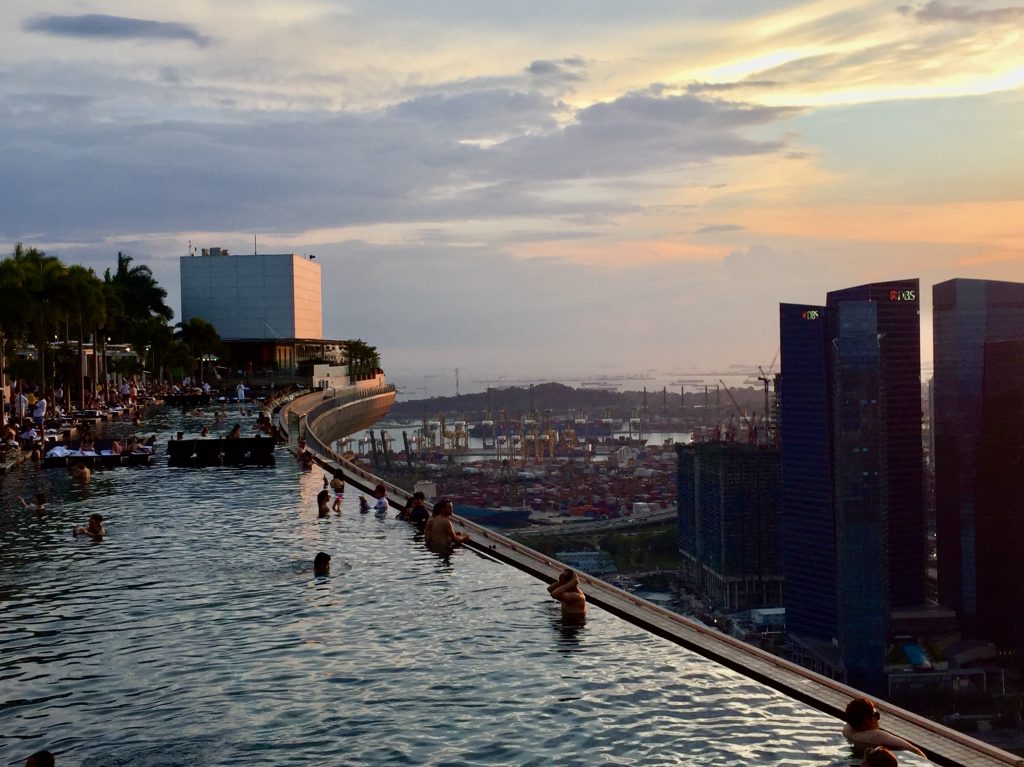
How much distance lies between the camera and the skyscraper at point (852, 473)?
141m

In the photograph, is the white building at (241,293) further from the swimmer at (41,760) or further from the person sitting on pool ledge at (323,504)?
the swimmer at (41,760)

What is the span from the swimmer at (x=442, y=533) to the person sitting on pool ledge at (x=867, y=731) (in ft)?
47.4

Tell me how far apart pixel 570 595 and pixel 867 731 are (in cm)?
715

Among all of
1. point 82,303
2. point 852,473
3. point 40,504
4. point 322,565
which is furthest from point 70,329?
point 852,473

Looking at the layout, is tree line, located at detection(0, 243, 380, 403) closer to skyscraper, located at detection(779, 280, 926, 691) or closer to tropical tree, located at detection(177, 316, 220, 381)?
tropical tree, located at detection(177, 316, 220, 381)

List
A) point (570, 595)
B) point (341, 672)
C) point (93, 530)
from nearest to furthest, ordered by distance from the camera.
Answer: point (341, 672) < point (570, 595) < point (93, 530)

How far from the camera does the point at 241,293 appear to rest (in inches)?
5778

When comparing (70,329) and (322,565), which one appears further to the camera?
(70,329)

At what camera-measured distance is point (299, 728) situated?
13.0m

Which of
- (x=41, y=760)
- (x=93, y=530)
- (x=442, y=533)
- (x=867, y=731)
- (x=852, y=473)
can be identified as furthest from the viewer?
(x=852, y=473)

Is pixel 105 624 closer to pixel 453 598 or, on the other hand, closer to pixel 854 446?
pixel 453 598

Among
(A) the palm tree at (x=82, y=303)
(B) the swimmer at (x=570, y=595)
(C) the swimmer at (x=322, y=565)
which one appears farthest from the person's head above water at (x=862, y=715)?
(A) the palm tree at (x=82, y=303)

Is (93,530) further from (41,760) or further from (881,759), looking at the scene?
(881,759)

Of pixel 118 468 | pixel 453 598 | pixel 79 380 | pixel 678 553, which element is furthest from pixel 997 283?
pixel 453 598
